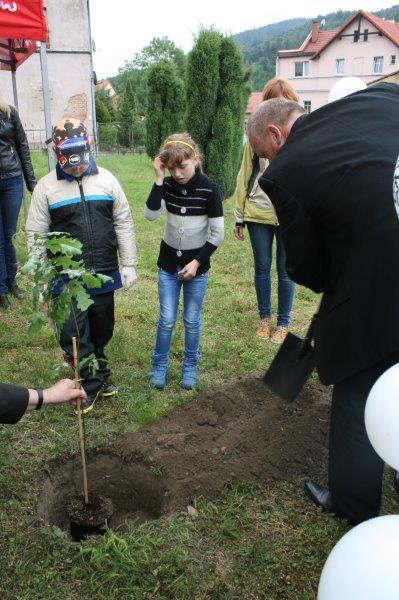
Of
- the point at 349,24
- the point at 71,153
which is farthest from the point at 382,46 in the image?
the point at 71,153

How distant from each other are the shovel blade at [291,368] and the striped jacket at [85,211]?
119 cm

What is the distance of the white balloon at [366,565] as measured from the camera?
42.8 inches

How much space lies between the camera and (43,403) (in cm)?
210

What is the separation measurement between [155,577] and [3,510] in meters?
0.86

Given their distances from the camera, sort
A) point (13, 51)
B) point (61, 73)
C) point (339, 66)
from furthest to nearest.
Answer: point (339, 66)
point (61, 73)
point (13, 51)

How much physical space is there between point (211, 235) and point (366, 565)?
2.62 metres

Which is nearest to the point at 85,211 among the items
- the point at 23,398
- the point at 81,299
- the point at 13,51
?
the point at 81,299

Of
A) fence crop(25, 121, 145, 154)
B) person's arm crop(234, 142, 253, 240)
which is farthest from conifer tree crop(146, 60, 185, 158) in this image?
fence crop(25, 121, 145, 154)

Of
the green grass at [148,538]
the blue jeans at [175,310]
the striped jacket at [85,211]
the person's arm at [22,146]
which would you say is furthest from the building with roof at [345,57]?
the green grass at [148,538]

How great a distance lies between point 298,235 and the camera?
88.9 inches

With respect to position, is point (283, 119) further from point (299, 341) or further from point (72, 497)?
point (72, 497)

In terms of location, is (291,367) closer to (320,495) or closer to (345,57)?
(320,495)

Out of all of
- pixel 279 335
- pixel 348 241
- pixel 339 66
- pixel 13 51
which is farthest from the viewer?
pixel 339 66

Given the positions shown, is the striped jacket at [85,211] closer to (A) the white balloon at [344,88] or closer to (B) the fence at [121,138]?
(A) the white balloon at [344,88]
